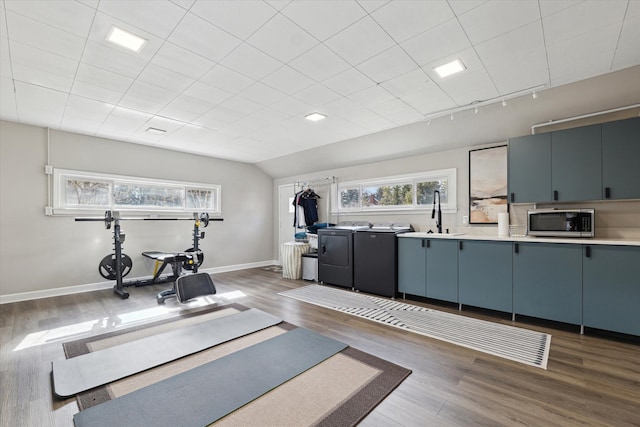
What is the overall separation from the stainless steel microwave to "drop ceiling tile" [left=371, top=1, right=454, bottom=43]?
2.73 meters

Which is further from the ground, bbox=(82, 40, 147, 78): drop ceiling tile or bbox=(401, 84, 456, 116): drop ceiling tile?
bbox=(82, 40, 147, 78): drop ceiling tile

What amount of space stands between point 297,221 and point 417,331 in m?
4.18

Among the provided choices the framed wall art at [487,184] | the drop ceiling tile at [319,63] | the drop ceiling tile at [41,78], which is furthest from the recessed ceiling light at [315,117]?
the drop ceiling tile at [41,78]

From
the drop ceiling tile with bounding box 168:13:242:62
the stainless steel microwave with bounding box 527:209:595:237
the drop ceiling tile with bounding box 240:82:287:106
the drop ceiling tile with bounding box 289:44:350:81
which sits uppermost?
the drop ceiling tile with bounding box 168:13:242:62

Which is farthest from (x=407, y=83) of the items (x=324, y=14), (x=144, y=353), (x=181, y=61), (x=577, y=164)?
(x=144, y=353)

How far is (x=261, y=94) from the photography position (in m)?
3.49

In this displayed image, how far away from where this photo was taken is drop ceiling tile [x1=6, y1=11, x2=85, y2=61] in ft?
7.20

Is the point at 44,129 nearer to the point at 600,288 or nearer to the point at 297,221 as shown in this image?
the point at 297,221

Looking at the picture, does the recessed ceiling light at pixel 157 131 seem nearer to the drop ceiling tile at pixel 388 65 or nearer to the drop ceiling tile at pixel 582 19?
the drop ceiling tile at pixel 388 65

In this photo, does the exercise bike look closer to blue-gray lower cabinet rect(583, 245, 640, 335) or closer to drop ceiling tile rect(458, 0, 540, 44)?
drop ceiling tile rect(458, 0, 540, 44)

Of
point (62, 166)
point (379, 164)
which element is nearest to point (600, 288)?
point (379, 164)

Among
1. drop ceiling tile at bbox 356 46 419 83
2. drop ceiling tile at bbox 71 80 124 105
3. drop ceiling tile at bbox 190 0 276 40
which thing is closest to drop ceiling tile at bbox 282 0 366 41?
drop ceiling tile at bbox 190 0 276 40

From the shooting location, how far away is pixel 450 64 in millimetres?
2799

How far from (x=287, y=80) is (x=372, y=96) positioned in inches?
43.7
